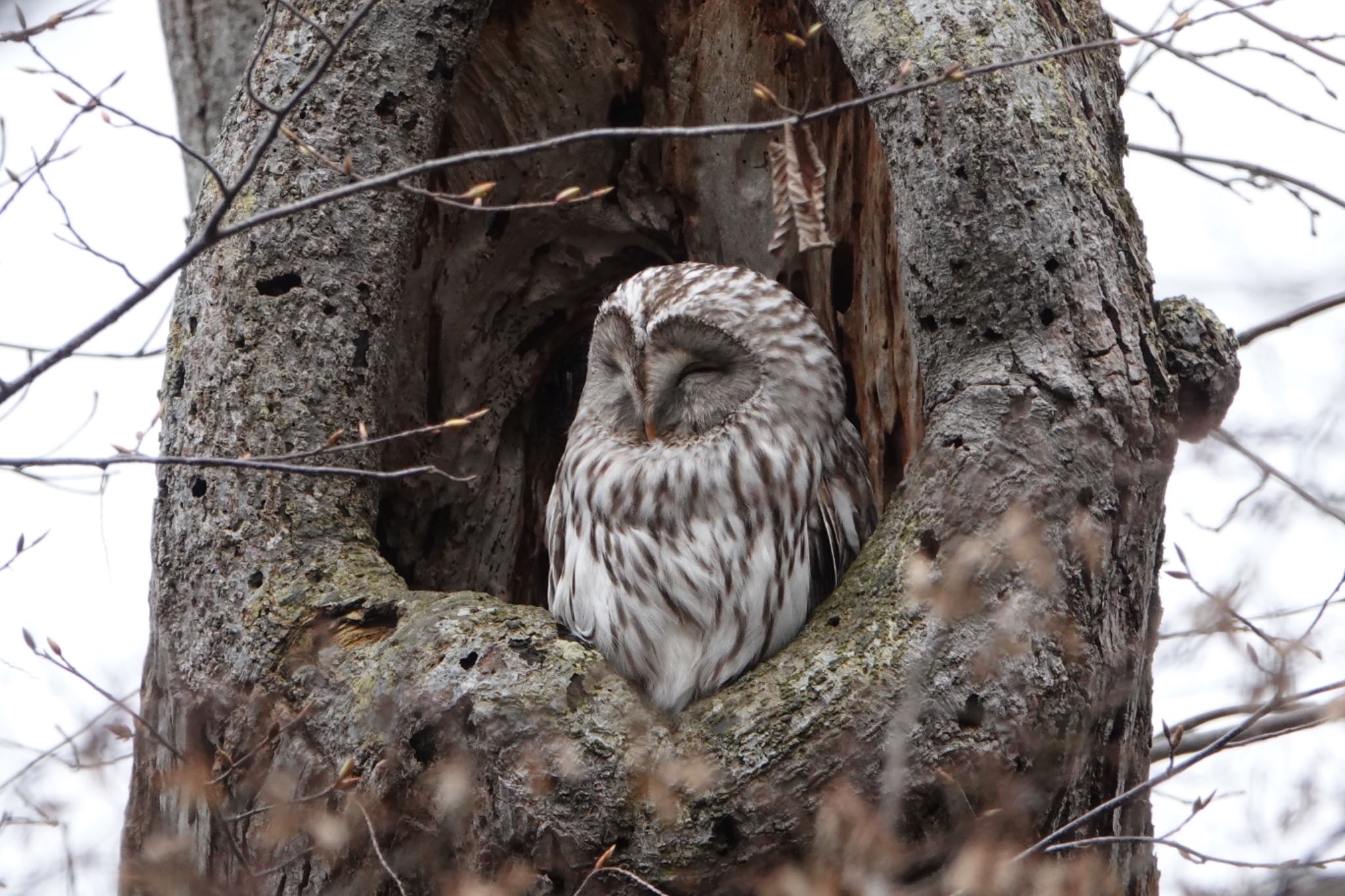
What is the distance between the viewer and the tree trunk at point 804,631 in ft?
9.60

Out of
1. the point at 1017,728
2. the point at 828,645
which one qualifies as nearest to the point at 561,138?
the point at 828,645

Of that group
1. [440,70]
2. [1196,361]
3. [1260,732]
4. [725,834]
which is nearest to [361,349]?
[440,70]

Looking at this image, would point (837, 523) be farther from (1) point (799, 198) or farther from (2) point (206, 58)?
(2) point (206, 58)

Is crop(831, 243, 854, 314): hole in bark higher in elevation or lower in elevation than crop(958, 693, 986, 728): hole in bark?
higher

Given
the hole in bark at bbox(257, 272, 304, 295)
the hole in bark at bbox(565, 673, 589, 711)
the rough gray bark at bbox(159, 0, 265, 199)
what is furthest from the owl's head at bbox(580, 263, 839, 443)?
the rough gray bark at bbox(159, 0, 265, 199)

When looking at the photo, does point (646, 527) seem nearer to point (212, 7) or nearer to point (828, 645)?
point (828, 645)

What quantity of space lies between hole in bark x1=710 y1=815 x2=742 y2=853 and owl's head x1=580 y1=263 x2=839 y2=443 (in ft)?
4.21

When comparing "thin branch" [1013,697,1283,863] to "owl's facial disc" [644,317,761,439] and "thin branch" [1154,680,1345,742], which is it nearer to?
"thin branch" [1154,680,1345,742]

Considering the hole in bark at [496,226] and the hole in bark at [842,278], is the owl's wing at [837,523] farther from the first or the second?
the hole in bark at [496,226]

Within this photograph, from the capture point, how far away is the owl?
3.73 m

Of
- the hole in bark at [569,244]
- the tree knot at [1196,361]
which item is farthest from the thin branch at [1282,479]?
the hole in bark at [569,244]

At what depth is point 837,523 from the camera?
3855mm

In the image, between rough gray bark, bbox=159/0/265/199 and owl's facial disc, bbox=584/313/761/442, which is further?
rough gray bark, bbox=159/0/265/199

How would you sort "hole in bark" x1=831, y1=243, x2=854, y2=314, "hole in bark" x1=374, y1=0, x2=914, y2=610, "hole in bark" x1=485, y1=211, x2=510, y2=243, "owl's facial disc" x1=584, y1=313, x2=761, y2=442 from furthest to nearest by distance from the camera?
1. "hole in bark" x1=485, y1=211, x2=510, y2=243
2. "hole in bark" x1=831, y1=243, x2=854, y2=314
3. "hole in bark" x1=374, y1=0, x2=914, y2=610
4. "owl's facial disc" x1=584, y1=313, x2=761, y2=442
